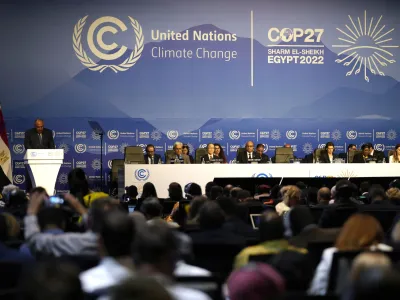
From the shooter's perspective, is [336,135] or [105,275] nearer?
[105,275]

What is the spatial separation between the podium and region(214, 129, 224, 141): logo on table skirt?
516cm

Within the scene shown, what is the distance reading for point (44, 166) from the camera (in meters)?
14.1

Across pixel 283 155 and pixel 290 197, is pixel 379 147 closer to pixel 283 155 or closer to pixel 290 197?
pixel 283 155

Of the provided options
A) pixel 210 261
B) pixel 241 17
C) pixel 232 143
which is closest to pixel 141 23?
pixel 241 17

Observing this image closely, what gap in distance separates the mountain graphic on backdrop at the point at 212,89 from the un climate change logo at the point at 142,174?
14.6ft

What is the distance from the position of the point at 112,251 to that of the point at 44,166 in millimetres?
11024

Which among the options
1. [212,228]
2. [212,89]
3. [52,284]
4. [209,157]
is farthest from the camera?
[212,89]

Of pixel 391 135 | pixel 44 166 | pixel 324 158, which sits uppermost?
pixel 391 135

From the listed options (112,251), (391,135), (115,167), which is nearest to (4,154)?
(115,167)

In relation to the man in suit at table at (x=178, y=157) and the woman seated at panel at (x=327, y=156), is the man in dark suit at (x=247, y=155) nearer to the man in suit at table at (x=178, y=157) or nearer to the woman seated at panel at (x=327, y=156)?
the man in suit at table at (x=178, y=157)

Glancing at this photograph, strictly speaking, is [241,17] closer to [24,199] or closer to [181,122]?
[181,122]

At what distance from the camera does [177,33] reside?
1853 cm

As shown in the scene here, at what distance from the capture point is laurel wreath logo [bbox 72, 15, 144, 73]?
18234mm

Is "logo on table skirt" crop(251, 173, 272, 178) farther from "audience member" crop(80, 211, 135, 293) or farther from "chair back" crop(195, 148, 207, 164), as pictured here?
"audience member" crop(80, 211, 135, 293)
